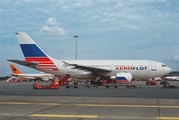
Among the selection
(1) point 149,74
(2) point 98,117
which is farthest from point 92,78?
(2) point 98,117

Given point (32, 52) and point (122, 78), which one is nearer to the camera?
point (122, 78)

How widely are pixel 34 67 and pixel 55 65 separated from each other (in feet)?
9.22

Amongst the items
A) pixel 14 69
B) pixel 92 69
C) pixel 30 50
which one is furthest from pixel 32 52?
pixel 14 69

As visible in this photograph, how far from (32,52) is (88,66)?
7647 millimetres

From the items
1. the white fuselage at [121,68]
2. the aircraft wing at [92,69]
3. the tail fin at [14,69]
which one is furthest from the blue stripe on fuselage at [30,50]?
the tail fin at [14,69]

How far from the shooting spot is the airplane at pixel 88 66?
3656 centimetres

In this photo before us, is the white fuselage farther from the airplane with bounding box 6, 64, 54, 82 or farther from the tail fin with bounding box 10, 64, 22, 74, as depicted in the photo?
the tail fin with bounding box 10, 64, 22, 74

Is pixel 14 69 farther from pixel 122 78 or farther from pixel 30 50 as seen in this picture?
pixel 122 78

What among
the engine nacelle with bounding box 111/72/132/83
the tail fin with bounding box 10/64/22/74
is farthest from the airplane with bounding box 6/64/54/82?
the engine nacelle with bounding box 111/72/132/83

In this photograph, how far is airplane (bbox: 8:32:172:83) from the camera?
120 ft

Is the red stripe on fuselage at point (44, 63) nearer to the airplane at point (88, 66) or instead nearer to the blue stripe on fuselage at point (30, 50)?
the airplane at point (88, 66)

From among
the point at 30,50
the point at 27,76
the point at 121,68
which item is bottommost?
the point at 121,68

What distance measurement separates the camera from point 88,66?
3653 centimetres

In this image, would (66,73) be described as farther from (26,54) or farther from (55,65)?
(26,54)
